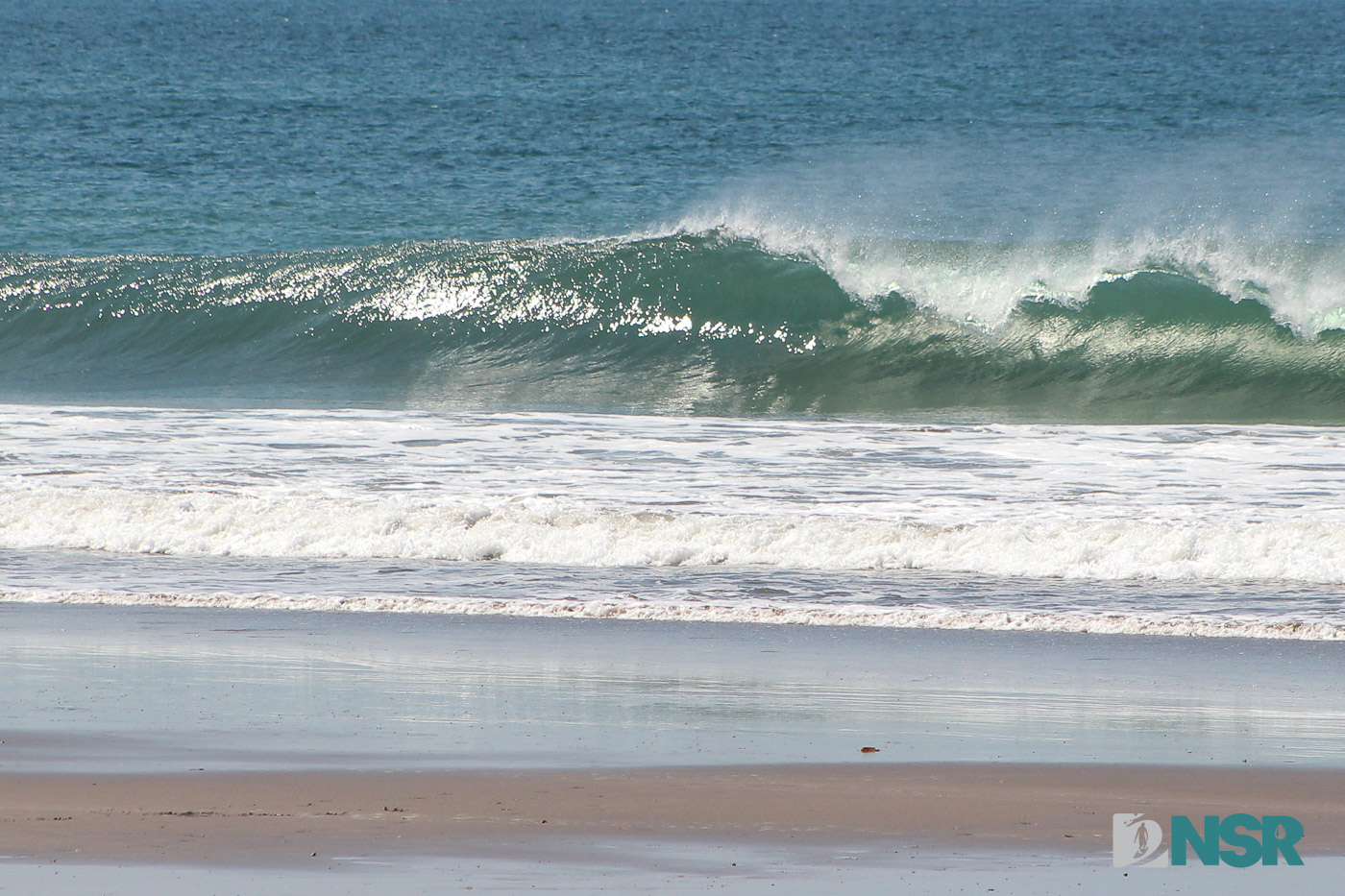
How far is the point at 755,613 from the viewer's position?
5.76m

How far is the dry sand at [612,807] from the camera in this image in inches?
133

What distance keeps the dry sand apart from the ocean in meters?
1.81

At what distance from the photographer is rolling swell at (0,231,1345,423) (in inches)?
541

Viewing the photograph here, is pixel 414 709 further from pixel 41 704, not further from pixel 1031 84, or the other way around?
pixel 1031 84

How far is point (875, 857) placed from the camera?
3.32 meters

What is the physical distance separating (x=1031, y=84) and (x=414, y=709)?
4161 cm

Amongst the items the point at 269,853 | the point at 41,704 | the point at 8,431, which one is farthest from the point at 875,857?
the point at 8,431

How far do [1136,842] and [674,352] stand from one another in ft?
39.6

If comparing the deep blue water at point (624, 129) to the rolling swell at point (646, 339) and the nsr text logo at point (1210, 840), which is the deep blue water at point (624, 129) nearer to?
the rolling swell at point (646, 339)

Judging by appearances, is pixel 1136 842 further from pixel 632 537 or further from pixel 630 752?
pixel 632 537

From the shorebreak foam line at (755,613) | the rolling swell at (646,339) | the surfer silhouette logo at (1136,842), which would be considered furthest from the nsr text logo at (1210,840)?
the rolling swell at (646,339)

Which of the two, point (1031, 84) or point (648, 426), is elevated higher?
point (1031, 84)

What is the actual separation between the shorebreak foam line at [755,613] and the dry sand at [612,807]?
5.39 ft

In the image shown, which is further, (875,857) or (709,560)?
(709,560)
